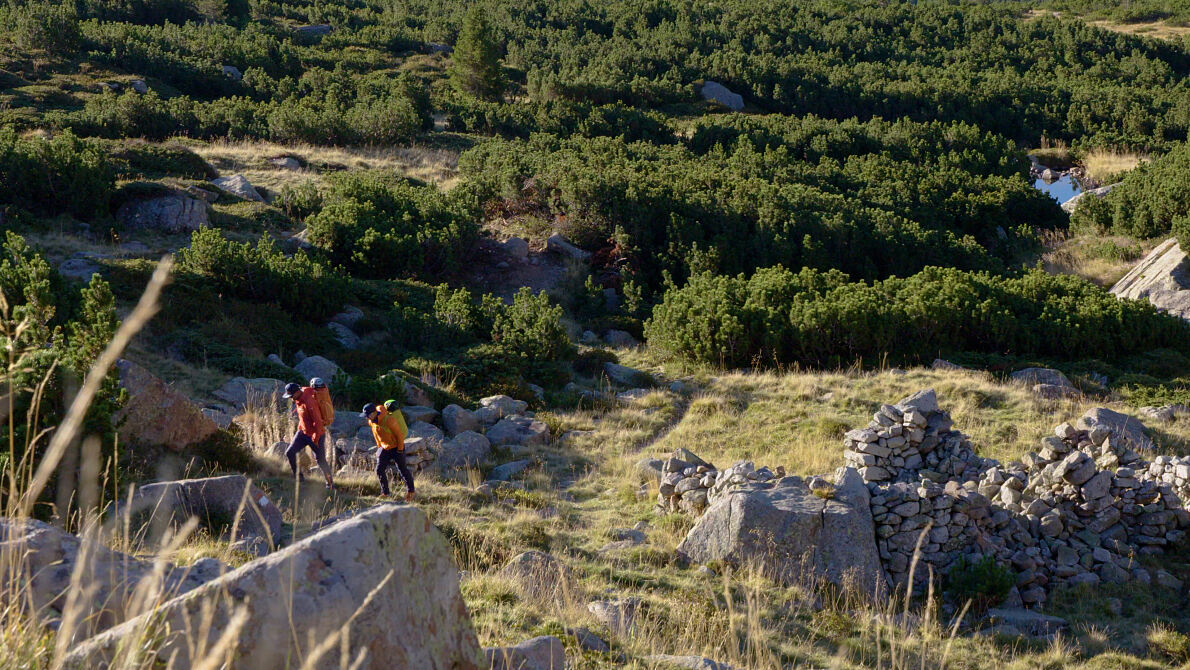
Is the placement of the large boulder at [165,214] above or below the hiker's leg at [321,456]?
below

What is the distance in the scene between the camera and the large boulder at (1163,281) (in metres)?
18.5

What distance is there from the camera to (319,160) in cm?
2712

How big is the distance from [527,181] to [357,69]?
20.5 metres

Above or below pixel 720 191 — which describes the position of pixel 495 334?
below

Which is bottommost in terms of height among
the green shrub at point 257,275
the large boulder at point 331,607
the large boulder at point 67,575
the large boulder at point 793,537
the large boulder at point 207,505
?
the green shrub at point 257,275

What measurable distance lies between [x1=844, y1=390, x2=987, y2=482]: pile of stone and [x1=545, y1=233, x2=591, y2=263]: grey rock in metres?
12.6

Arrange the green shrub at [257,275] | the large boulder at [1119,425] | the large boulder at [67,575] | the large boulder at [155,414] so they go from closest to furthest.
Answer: the large boulder at [67,575]
the large boulder at [155,414]
the large boulder at [1119,425]
the green shrub at [257,275]

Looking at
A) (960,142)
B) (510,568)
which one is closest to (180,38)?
(960,142)

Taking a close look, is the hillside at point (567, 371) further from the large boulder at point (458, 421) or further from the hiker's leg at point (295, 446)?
the hiker's leg at point (295, 446)

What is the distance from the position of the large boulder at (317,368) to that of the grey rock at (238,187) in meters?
10.2

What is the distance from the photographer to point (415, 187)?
24.9 metres

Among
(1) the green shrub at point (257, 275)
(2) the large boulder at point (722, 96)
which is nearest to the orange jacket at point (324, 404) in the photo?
(1) the green shrub at point (257, 275)

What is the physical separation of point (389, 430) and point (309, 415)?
875mm

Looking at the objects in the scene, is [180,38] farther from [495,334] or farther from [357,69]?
[495,334]
